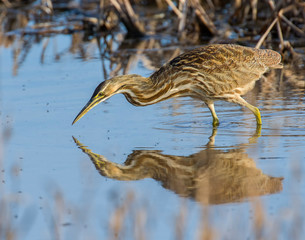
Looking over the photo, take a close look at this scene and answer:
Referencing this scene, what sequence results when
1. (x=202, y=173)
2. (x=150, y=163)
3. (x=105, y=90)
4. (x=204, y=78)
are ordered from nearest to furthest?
(x=202, y=173) < (x=150, y=163) < (x=105, y=90) < (x=204, y=78)

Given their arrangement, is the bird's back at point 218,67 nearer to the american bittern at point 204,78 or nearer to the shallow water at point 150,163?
the american bittern at point 204,78

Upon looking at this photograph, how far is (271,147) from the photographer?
5699 millimetres

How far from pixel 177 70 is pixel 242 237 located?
3033 millimetres

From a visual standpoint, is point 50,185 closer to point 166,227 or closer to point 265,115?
point 166,227

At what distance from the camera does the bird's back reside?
21.5 feet

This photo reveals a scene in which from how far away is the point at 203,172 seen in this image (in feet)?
17.0

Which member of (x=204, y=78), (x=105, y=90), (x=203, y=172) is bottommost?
(x=204, y=78)

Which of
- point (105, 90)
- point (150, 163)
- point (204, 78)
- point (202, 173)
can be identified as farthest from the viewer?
point (204, 78)

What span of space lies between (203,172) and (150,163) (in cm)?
52

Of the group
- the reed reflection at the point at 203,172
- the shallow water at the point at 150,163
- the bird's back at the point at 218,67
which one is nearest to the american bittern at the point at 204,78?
the bird's back at the point at 218,67

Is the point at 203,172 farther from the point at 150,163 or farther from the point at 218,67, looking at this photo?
the point at 218,67

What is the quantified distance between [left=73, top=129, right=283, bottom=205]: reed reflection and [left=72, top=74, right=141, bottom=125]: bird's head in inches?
14.2

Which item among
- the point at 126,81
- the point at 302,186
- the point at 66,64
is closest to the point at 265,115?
the point at 126,81

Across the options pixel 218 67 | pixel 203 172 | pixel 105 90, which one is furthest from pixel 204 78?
pixel 203 172
